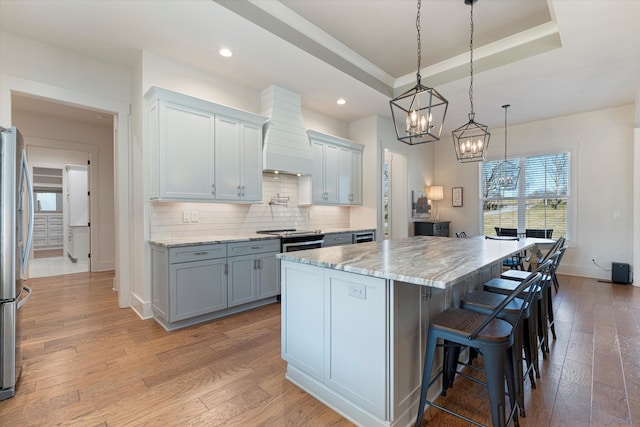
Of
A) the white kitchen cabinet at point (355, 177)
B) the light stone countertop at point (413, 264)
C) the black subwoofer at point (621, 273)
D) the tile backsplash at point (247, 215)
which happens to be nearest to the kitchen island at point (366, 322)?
the light stone countertop at point (413, 264)

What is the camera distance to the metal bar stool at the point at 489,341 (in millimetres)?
1480

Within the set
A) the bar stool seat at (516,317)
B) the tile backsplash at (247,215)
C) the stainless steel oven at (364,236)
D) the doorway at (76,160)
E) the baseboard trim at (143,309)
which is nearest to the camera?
the bar stool seat at (516,317)

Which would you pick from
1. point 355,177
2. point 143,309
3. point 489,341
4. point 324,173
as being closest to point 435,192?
point 355,177

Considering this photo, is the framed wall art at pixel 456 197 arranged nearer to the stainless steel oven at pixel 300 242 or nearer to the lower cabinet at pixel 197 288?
the stainless steel oven at pixel 300 242

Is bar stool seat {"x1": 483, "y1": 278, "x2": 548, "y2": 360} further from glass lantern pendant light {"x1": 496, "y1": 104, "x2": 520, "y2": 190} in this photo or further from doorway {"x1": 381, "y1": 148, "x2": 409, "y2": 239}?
glass lantern pendant light {"x1": 496, "y1": 104, "x2": 520, "y2": 190}

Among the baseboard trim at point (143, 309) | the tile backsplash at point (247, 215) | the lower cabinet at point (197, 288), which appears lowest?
the baseboard trim at point (143, 309)

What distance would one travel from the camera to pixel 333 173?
517 cm

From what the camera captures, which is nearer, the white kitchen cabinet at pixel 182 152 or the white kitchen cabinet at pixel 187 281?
the white kitchen cabinet at pixel 187 281

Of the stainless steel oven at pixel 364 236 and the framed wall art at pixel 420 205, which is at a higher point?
the framed wall art at pixel 420 205

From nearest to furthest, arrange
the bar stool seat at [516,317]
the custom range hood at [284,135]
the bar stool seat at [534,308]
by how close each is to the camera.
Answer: the bar stool seat at [516,317]
the bar stool seat at [534,308]
the custom range hood at [284,135]

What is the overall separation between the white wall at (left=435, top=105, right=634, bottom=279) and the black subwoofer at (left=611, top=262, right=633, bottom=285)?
0.81 ft

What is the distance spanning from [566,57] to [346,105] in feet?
9.27

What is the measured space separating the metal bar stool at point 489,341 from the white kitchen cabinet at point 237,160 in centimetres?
288

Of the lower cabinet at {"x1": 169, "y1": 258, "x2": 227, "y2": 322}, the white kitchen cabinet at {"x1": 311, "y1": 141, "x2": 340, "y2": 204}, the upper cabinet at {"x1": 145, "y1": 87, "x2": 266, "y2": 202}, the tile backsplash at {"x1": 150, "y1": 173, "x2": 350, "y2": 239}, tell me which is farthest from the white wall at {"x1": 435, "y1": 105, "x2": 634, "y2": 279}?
the lower cabinet at {"x1": 169, "y1": 258, "x2": 227, "y2": 322}
